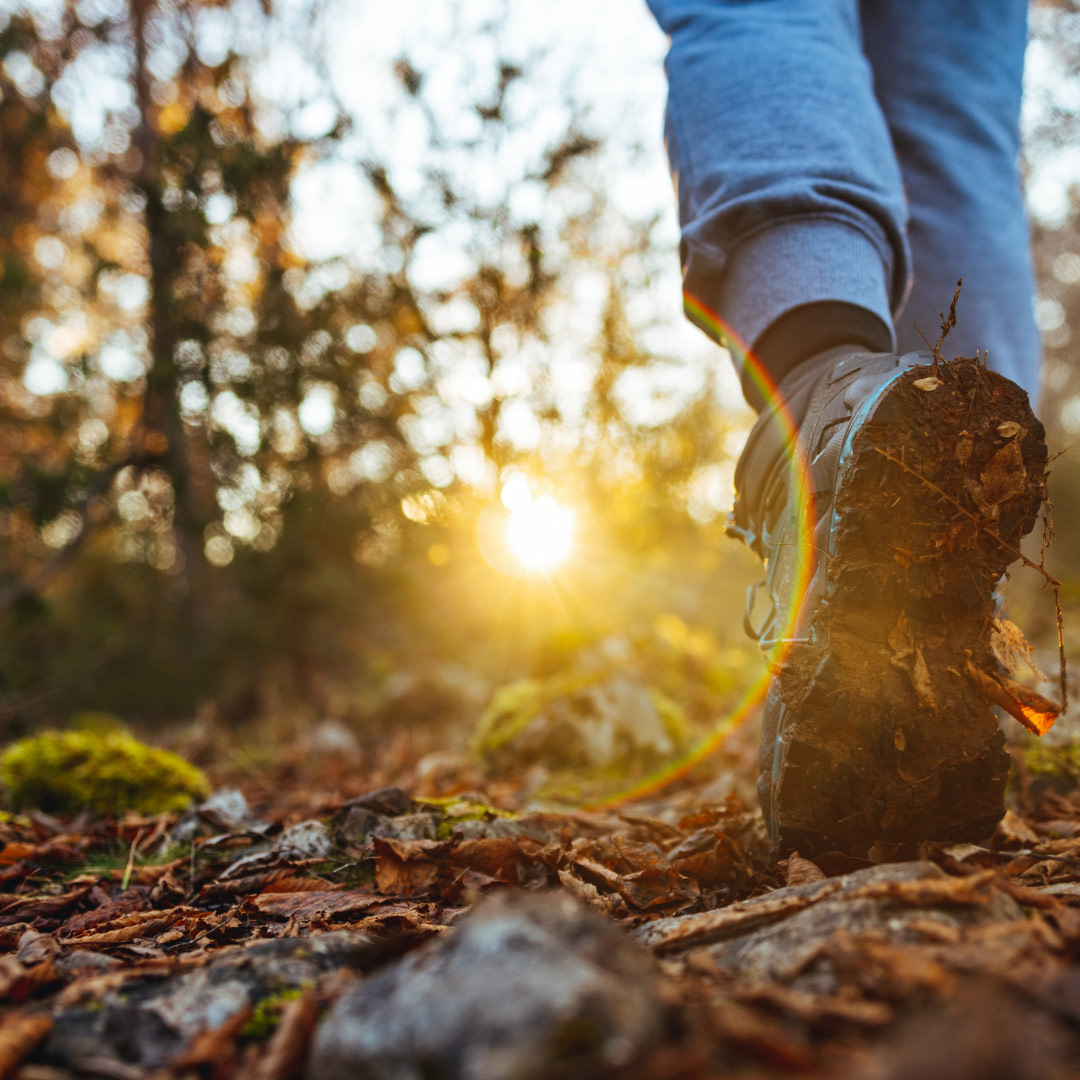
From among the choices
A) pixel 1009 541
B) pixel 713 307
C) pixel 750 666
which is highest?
pixel 713 307

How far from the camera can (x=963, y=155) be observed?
210 centimetres

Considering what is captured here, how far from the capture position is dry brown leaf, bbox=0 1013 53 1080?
2.46 feet

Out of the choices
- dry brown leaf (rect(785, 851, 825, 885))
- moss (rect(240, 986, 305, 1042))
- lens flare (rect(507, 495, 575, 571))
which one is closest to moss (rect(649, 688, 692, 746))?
dry brown leaf (rect(785, 851, 825, 885))

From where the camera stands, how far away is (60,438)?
31.0ft

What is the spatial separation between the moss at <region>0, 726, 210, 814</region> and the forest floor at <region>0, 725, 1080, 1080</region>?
0.59 metres

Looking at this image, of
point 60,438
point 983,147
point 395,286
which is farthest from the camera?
point 60,438

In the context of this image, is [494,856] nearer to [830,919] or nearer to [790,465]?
[830,919]

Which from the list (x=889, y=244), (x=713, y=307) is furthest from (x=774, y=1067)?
(x=889, y=244)

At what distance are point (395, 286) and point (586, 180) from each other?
253 centimetres

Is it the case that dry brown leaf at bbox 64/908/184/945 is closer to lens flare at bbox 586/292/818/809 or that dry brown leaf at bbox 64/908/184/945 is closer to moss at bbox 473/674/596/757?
lens flare at bbox 586/292/818/809

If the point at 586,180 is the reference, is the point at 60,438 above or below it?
below

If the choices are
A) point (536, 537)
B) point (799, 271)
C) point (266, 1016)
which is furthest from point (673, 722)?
point (536, 537)

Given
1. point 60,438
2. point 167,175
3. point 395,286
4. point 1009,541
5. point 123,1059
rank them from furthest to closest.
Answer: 1. point 60,438
2. point 395,286
3. point 167,175
4. point 1009,541
5. point 123,1059

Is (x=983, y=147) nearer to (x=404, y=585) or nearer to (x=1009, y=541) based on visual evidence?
(x=1009, y=541)
